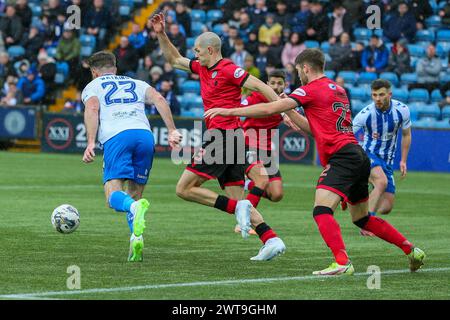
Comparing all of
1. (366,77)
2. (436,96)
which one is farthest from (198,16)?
(436,96)

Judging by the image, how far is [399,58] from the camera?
91.9ft

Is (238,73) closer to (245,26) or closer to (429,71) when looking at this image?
(429,71)

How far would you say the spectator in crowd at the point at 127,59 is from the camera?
100 feet

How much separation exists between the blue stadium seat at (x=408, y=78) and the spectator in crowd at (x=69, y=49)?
967 cm

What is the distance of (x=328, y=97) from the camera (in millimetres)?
10164

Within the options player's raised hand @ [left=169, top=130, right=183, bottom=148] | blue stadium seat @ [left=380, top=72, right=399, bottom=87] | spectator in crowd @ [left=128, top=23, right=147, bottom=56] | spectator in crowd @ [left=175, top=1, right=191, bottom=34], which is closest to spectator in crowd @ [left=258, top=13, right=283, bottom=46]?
spectator in crowd @ [left=175, top=1, right=191, bottom=34]

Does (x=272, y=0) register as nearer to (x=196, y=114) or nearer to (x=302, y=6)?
(x=302, y=6)

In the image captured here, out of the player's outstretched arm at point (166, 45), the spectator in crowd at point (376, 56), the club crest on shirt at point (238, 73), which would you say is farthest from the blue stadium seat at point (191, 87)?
the club crest on shirt at point (238, 73)

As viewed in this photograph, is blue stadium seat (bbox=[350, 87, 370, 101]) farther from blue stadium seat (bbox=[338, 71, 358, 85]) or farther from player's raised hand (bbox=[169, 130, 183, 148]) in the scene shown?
player's raised hand (bbox=[169, 130, 183, 148])

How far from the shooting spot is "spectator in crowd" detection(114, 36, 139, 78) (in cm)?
3056

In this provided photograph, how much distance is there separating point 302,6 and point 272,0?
137cm

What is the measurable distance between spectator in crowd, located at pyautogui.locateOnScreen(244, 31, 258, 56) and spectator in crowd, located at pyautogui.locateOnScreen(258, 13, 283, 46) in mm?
144

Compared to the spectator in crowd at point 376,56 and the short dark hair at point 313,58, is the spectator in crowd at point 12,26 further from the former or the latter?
the short dark hair at point 313,58
